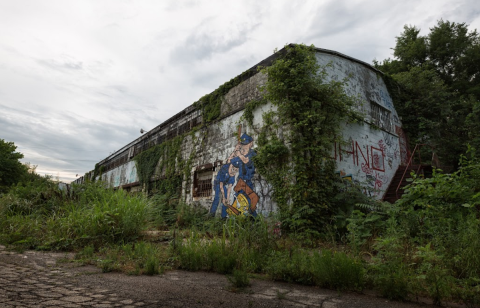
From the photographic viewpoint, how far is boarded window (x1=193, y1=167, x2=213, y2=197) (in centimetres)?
1010

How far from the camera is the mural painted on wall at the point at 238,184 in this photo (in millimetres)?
8203

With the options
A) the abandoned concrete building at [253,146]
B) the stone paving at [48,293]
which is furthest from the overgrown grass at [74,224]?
the abandoned concrete building at [253,146]

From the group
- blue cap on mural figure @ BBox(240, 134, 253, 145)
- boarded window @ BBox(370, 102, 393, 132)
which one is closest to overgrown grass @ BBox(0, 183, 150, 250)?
blue cap on mural figure @ BBox(240, 134, 253, 145)

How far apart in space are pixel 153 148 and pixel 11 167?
12.5m

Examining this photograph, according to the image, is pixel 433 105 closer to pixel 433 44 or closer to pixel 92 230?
pixel 433 44

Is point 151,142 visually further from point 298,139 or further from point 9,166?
point 9,166

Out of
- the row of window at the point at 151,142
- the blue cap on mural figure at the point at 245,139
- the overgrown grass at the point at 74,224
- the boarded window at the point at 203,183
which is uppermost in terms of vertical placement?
the row of window at the point at 151,142

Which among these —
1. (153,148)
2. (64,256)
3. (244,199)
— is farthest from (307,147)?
(153,148)

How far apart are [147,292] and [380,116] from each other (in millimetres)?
9902

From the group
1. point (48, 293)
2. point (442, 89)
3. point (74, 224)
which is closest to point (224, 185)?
point (74, 224)

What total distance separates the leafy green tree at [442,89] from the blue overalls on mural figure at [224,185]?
739cm

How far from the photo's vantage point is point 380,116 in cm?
1014

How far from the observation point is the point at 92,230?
5496mm

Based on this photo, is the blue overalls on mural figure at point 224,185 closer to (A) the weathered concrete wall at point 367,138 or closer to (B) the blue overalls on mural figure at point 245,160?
(B) the blue overalls on mural figure at point 245,160
